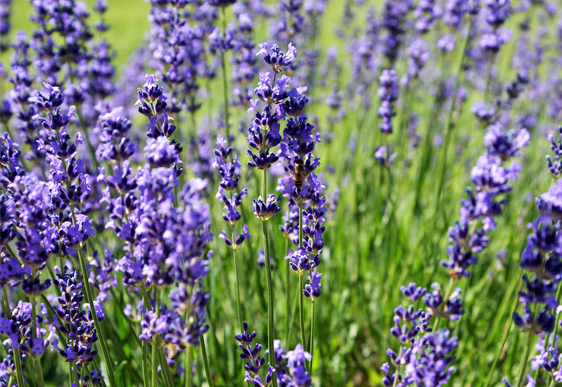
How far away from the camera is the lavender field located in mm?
1443

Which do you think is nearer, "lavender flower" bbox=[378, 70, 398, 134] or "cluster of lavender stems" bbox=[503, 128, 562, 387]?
"cluster of lavender stems" bbox=[503, 128, 562, 387]

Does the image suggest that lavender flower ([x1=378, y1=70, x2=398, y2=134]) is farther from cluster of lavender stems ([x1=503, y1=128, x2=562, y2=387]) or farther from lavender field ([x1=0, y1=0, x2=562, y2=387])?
cluster of lavender stems ([x1=503, y1=128, x2=562, y2=387])

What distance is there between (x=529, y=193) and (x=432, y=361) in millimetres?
3636

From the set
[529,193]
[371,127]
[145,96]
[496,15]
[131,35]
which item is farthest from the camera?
[131,35]

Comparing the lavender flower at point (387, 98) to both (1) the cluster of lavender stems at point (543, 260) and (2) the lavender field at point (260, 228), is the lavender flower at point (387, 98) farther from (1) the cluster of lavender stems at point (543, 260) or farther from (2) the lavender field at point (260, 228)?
(1) the cluster of lavender stems at point (543, 260)

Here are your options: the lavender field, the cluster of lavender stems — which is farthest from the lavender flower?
the cluster of lavender stems

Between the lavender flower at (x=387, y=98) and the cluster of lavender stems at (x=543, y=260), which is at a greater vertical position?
the lavender flower at (x=387, y=98)

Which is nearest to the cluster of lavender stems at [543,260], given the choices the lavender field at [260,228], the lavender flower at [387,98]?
the lavender field at [260,228]

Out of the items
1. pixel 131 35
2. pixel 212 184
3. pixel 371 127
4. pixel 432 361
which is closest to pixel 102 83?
pixel 212 184

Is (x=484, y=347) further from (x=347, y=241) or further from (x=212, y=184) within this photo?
(x=212, y=184)

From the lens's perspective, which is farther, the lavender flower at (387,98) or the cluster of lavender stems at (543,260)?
the lavender flower at (387,98)

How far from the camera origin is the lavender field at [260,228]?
1.44 metres

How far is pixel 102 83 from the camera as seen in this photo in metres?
3.95

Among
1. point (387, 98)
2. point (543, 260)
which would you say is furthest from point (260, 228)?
point (543, 260)
